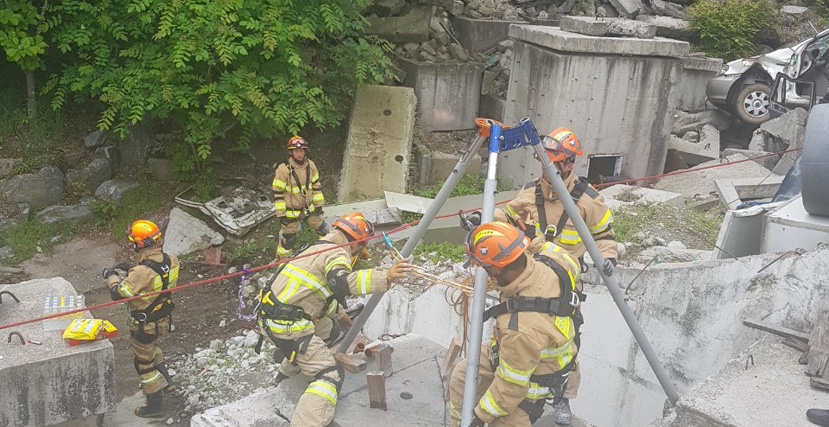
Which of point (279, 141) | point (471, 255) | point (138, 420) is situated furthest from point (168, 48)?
point (471, 255)

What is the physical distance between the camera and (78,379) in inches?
219

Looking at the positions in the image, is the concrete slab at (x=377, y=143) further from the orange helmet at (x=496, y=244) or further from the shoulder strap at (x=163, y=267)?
the orange helmet at (x=496, y=244)

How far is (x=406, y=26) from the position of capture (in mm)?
12242

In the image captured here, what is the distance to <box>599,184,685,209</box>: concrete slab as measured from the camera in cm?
920

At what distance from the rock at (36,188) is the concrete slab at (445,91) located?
5.64 meters

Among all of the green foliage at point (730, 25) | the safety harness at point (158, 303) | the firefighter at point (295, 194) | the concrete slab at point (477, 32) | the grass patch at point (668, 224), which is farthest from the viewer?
the green foliage at point (730, 25)

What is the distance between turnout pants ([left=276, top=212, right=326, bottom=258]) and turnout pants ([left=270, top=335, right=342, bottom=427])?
426 centimetres

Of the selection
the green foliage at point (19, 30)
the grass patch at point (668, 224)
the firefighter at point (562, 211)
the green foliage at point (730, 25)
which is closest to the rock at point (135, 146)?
the green foliage at point (19, 30)

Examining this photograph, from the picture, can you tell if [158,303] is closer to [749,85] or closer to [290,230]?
[290,230]

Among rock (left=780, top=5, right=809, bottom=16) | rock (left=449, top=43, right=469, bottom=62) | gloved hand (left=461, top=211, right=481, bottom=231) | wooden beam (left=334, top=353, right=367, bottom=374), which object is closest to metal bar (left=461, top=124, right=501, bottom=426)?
gloved hand (left=461, top=211, right=481, bottom=231)

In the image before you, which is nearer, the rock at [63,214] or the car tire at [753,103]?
the rock at [63,214]

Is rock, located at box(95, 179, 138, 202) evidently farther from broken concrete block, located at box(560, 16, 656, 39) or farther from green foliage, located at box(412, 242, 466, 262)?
broken concrete block, located at box(560, 16, 656, 39)

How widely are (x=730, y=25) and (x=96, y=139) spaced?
11.7m

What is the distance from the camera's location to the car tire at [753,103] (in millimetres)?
12352
